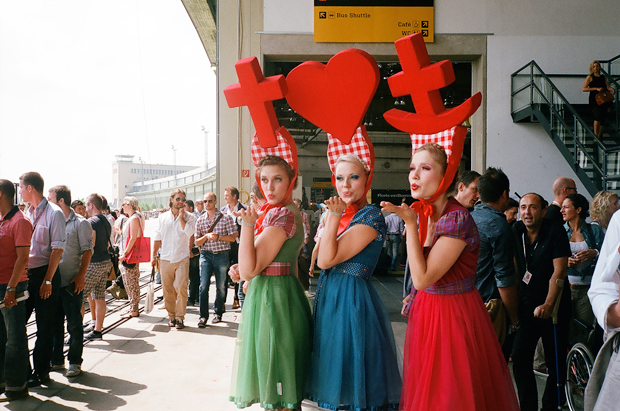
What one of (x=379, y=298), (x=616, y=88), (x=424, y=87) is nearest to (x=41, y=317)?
(x=379, y=298)

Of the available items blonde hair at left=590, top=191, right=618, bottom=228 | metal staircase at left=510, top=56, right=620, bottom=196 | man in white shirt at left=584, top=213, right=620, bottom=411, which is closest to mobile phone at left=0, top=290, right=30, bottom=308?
man in white shirt at left=584, top=213, right=620, bottom=411

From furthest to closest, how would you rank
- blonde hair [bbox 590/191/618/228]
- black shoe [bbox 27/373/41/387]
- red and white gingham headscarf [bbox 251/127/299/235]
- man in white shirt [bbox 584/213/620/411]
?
blonde hair [bbox 590/191/618/228]
black shoe [bbox 27/373/41/387]
red and white gingham headscarf [bbox 251/127/299/235]
man in white shirt [bbox 584/213/620/411]

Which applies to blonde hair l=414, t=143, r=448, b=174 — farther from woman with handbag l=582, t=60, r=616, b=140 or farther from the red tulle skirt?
woman with handbag l=582, t=60, r=616, b=140

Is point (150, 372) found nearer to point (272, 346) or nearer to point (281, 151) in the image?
point (272, 346)

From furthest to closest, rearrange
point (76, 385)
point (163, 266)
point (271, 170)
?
point (163, 266), point (76, 385), point (271, 170)

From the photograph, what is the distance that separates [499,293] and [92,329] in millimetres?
4975

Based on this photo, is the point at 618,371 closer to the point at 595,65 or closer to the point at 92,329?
the point at 92,329

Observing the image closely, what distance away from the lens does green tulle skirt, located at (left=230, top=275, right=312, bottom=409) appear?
237 centimetres

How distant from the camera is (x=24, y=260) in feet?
12.2

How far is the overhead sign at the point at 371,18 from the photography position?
823 cm

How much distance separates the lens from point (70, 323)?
172 inches

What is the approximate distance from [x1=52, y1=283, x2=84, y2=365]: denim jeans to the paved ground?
8.9 inches

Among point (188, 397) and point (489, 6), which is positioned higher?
point (489, 6)

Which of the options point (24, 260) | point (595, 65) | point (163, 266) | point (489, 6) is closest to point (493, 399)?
point (24, 260)
